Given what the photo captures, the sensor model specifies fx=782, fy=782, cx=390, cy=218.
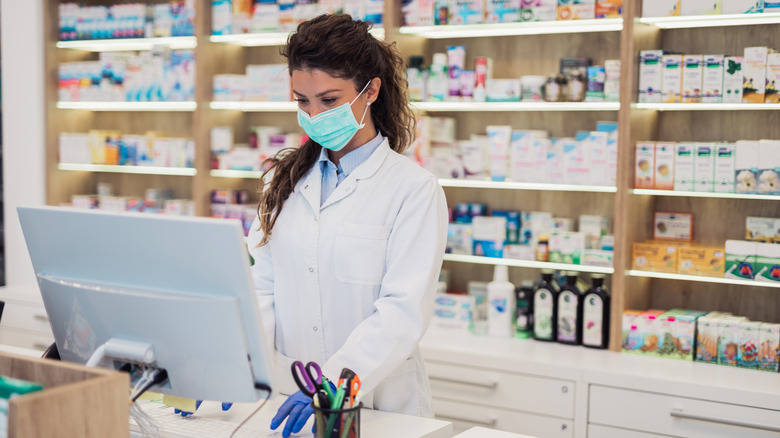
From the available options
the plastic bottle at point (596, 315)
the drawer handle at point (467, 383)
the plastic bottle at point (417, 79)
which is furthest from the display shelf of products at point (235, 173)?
the plastic bottle at point (596, 315)

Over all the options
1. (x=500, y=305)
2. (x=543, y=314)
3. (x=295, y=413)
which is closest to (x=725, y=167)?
(x=543, y=314)

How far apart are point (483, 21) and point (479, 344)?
144 cm

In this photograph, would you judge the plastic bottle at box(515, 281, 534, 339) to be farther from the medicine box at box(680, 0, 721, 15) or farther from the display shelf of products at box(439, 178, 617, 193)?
the medicine box at box(680, 0, 721, 15)

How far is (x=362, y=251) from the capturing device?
2006 mm

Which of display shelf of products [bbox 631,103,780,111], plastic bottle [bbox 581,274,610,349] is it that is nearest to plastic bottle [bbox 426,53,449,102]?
display shelf of products [bbox 631,103,780,111]

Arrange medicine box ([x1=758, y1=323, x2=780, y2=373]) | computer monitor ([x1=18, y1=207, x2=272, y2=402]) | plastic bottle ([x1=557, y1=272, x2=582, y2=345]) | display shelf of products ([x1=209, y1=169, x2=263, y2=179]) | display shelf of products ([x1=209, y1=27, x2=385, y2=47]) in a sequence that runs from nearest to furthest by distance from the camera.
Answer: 1. computer monitor ([x1=18, y1=207, x2=272, y2=402])
2. medicine box ([x1=758, y1=323, x2=780, y2=373])
3. plastic bottle ([x1=557, y1=272, x2=582, y2=345])
4. display shelf of products ([x1=209, y1=27, x2=385, y2=47])
5. display shelf of products ([x1=209, y1=169, x2=263, y2=179])

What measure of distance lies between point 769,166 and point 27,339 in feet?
12.2

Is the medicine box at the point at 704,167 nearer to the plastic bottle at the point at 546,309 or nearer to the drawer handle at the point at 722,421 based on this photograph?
the plastic bottle at the point at 546,309

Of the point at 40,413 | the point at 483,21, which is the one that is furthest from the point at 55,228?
the point at 483,21

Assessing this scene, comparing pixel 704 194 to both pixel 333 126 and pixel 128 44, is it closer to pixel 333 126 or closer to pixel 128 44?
pixel 333 126

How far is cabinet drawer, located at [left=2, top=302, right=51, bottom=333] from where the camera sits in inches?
162

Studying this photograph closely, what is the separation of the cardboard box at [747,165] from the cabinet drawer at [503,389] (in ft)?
3.43

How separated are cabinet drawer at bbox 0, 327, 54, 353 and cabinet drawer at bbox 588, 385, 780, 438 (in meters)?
2.81

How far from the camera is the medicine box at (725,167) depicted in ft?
10.2
